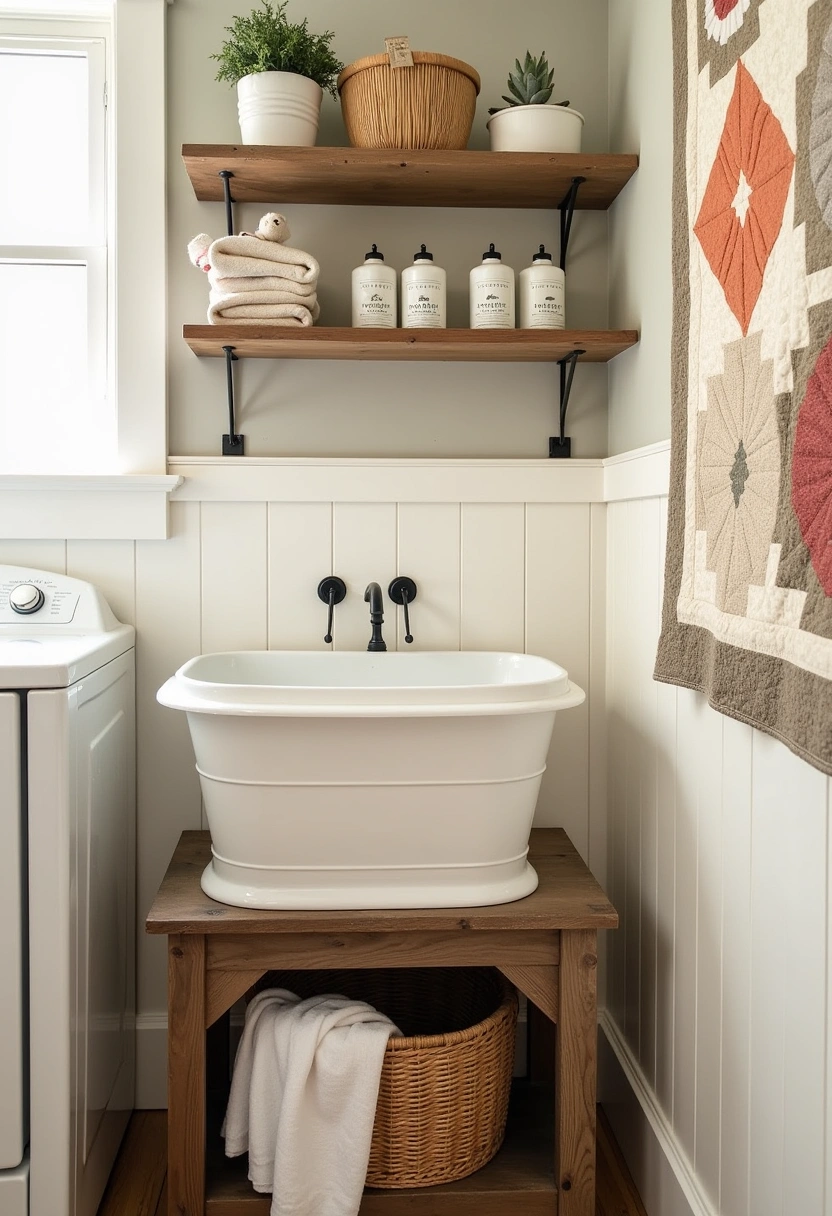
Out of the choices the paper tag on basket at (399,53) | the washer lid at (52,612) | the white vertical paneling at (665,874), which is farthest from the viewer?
the washer lid at (52,612)

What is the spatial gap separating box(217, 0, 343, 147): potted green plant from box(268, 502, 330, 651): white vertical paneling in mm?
638

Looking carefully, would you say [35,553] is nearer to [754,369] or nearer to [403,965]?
[403,965]

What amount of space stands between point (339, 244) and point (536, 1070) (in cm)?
158

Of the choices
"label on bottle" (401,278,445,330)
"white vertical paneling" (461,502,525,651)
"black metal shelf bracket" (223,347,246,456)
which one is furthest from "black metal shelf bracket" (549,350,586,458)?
"black metal shelf bracket" (223,347,246,456)

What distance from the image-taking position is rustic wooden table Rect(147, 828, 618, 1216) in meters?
1.34

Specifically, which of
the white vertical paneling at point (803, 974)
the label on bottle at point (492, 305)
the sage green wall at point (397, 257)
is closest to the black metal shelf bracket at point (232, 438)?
the sage green wall at point (397, 257)

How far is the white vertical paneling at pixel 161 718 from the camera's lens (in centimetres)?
179

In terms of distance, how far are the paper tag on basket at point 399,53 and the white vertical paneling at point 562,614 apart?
30.7 inches

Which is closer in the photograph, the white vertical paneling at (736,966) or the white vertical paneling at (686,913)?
the white vertical paneling at (736,966)

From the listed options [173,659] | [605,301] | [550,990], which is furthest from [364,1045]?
[605,301]

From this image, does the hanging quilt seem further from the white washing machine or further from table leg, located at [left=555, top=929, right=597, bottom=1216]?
the white washing machine

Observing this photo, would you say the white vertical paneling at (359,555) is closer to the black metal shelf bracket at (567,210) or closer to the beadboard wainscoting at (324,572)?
the beadboard wainscoting at (324,572)

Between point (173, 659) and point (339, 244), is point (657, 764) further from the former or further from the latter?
point (339, 244)

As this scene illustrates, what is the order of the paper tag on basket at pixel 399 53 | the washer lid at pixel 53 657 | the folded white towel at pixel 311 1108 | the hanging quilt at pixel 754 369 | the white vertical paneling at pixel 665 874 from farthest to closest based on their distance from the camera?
1. the paper tag on basket at pixel 399 53
2. the white vertical paneling at pixel 665 874
3. the folded white towel at pixel 311 1108
4. the washer lid at pixel 53 657
5. the hanging quilt at pixel 754 369
